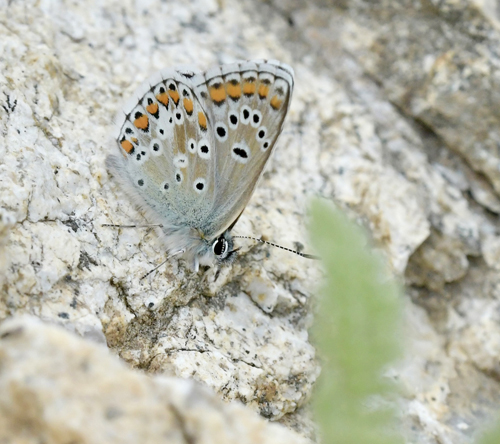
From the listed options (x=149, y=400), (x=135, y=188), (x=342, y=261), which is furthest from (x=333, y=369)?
(x=135, y=188)

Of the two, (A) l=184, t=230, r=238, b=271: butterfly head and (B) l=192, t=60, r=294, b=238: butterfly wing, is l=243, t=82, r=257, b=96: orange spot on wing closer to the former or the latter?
(B) l=192, t=60, r=294, b=238: butterfly wing

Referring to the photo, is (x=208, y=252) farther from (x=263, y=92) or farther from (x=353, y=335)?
(x=353, y=335)

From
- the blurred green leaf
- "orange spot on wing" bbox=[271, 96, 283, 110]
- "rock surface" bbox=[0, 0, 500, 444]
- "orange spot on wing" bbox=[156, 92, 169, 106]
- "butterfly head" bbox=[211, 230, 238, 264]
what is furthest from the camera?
"orange spot on wing" bbox=[156, 92, 169, 106]

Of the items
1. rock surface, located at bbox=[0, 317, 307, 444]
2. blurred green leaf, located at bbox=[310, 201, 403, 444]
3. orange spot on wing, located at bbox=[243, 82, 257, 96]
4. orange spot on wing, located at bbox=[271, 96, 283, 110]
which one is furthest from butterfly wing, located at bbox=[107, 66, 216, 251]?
blurred green leaf, located at bbox=[310, 201, 403, 444]

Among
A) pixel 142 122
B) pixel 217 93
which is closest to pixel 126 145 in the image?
pixel 142 122

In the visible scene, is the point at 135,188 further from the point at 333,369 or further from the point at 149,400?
the point at 333,369

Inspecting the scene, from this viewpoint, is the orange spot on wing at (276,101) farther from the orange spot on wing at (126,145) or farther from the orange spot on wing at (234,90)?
the orange spot on wing at (126,145)

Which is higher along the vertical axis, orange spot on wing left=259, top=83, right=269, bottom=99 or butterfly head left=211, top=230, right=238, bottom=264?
orange spot on wing left=259, top=83, right=269, bottom=99
